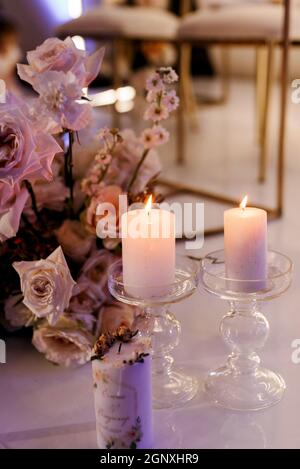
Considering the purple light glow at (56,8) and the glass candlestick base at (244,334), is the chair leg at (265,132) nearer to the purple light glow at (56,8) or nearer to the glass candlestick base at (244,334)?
the glass candlestick base at (244,334)

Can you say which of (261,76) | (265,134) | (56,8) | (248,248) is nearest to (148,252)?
(248,248)

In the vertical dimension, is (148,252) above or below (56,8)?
below

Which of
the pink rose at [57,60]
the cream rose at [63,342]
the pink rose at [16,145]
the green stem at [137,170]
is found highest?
the pink rose at [57,60]

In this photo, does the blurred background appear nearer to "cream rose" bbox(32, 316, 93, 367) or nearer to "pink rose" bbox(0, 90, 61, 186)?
"pink rose" bbox(0, 90, 61, 186)

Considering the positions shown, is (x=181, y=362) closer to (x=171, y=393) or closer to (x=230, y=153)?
(x=171, y=393)

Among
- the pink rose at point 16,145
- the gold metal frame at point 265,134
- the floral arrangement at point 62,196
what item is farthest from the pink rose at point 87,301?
the gold metal frame at point 265,134

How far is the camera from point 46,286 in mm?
967

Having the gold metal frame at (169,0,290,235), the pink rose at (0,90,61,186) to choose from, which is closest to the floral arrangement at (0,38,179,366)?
the pink rose at (0,90,61,186)

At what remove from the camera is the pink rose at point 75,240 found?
1.13 meters

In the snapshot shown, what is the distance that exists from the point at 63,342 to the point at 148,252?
242 millimetres

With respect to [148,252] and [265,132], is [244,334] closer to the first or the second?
[148,252]

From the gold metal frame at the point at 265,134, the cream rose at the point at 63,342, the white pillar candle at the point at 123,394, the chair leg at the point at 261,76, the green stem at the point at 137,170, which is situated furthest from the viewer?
the chair leg at the point at 261,76

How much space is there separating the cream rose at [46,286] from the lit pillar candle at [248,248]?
0.72 feet
